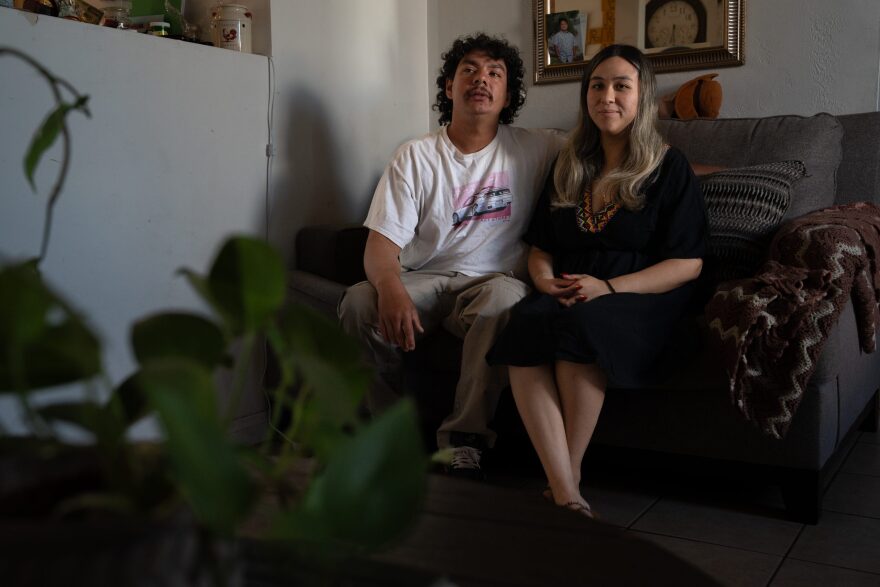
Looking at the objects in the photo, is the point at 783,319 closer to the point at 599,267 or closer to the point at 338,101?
the point at 599,267

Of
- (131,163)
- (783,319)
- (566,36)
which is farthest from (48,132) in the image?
(566,36)

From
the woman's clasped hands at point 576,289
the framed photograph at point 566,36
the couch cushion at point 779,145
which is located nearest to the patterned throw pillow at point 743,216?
the couch cushion at point 779,145

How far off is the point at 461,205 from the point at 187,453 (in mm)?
2252

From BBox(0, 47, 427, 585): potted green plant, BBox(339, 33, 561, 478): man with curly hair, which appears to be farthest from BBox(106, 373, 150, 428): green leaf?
BBox(339, 33, 561, 478): man with curly hair

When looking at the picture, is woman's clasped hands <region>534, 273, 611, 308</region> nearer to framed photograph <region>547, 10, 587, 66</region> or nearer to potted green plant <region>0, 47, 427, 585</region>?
framed photograph <region>547, 10, 587, 66</region>

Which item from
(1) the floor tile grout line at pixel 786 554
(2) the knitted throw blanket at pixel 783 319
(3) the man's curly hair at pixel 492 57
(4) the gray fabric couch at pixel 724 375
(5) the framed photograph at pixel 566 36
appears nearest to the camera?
(1) the floor tile grout line at pixel 786 554

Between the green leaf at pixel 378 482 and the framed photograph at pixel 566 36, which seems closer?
the green leaf at pixel 378 482

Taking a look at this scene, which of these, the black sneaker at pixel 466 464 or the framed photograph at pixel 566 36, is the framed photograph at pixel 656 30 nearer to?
the framed photograph at pixel 566 36

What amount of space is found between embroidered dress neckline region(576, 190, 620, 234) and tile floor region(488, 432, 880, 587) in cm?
67

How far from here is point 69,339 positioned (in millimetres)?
402

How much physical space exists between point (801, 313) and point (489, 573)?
145 centimetres

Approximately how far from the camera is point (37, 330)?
401 mm

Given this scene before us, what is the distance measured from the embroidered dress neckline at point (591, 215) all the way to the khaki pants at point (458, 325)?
0.23 metres

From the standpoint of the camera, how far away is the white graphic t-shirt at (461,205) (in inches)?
101
